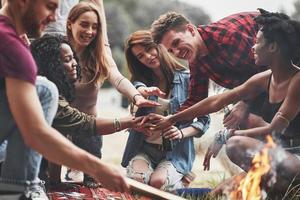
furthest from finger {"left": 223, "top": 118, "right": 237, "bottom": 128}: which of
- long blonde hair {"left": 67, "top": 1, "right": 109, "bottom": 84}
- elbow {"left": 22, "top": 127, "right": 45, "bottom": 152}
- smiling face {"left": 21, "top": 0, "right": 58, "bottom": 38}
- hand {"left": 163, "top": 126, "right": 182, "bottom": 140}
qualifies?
elbow {"left": 22, "top": 127, "right": 45, "bottom": 152}

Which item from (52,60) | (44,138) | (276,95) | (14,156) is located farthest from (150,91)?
(44,138)

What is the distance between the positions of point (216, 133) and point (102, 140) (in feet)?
2.50

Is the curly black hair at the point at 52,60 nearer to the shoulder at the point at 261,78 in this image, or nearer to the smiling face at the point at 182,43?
the smiling face at the point at 182,43

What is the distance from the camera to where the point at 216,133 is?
159 inches

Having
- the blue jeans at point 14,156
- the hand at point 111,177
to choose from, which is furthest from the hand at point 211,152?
A: the hand at point 111,177

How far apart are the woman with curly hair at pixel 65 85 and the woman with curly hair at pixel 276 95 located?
2.24ft

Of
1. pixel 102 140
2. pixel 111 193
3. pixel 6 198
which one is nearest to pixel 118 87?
→ pixel 102 140

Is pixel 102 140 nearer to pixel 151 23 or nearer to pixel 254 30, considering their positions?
pixel 151 23

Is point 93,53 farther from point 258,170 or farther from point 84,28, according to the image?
point 258,170

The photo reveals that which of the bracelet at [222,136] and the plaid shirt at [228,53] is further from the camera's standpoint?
the bracelet at [222,136]

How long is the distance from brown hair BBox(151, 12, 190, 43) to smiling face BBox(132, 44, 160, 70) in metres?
0.09

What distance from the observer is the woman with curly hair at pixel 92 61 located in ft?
12.9

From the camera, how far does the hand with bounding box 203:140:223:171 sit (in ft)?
13.3

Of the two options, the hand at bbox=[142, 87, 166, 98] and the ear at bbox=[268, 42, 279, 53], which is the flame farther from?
the hand at bbox=[142, 87, 166, 98]
